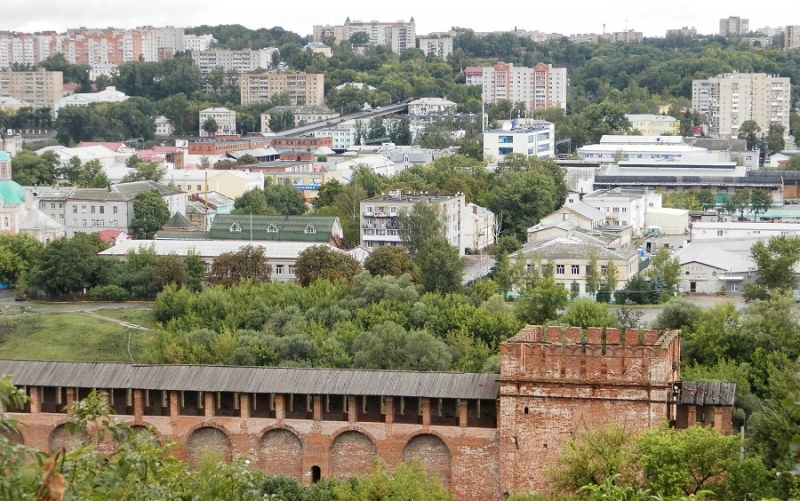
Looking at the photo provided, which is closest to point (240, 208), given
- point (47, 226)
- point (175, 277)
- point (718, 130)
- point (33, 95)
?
point (47, 226)

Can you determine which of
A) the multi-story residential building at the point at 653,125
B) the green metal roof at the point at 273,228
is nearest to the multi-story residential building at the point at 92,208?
the green metal roof at the point at 273,228

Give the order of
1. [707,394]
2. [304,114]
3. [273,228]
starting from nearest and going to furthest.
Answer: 1. [707,394]
2. [273,228]
3. [304,114]

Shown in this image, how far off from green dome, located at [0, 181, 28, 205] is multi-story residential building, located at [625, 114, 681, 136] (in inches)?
2507

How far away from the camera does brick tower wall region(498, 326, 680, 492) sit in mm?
24719

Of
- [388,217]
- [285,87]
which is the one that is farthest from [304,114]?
[388,217]

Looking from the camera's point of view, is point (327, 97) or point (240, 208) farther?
point (327, 97)

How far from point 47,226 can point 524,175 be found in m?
22.5

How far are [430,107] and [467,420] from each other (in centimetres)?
11283

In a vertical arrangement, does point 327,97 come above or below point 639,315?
above

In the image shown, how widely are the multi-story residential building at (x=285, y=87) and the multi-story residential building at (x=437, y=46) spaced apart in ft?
123

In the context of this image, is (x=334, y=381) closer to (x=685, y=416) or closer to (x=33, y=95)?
(x=685, y=416)

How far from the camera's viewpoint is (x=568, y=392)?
983 inches

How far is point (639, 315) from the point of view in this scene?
45969 mm

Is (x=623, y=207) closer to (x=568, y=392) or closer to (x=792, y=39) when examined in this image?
(x=568, y=392)
